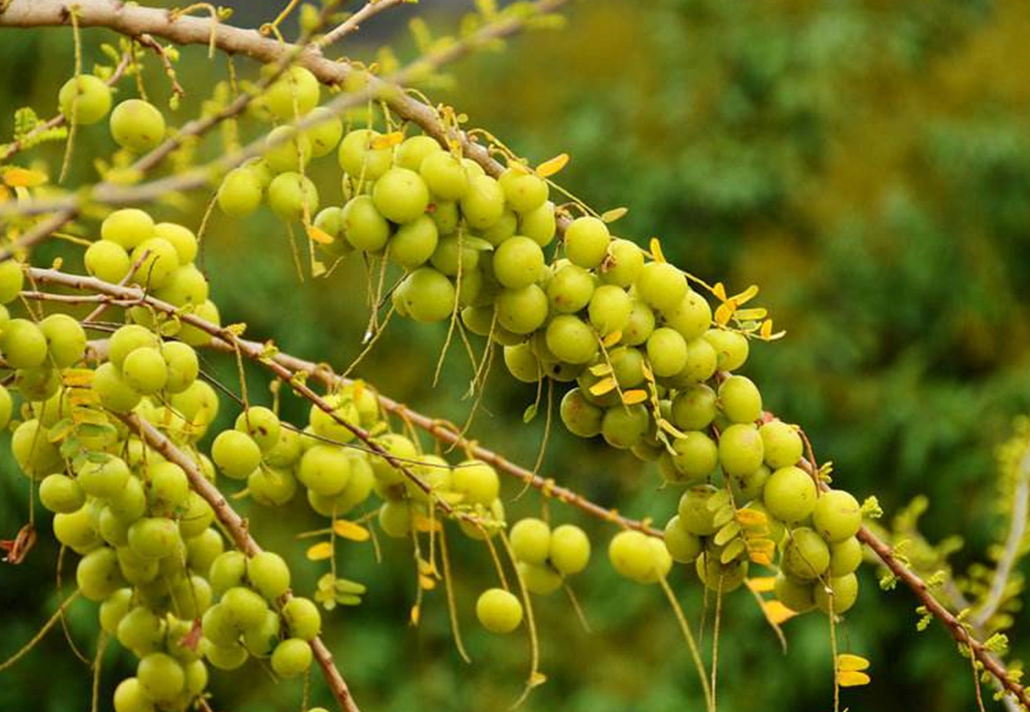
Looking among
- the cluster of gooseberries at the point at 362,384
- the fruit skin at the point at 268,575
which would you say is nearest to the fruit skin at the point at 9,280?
the cluster of gooseberries at the point at 362,384

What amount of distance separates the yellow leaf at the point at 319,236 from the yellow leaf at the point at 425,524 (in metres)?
0.23

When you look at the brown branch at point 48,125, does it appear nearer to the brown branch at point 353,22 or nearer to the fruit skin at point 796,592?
the brown branch at point 353,22

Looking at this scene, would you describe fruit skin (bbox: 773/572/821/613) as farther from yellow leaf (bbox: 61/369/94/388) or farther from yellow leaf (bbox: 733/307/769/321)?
yellow leaf (bbox: 61/369/94/388)

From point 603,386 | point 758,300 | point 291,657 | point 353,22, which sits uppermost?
point 353,22

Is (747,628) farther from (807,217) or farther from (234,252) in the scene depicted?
(234,252)

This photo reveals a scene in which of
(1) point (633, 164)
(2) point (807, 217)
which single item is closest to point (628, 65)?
(1) point (633, 164)

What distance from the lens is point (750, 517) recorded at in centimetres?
73

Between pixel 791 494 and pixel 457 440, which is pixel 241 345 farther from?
pixel 791 494

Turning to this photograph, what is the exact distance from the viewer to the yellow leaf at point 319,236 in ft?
2.20

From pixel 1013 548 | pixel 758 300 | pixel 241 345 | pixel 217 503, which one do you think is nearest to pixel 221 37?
pixel 241 345

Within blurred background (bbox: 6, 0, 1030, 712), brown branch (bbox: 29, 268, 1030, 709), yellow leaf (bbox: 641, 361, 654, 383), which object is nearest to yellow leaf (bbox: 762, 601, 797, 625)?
brown branch (bbox: 29, 268, 1030, 709)

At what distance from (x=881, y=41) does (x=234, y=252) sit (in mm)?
1861

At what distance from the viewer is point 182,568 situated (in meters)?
0.86

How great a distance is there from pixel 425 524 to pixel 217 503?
14 centimetres
